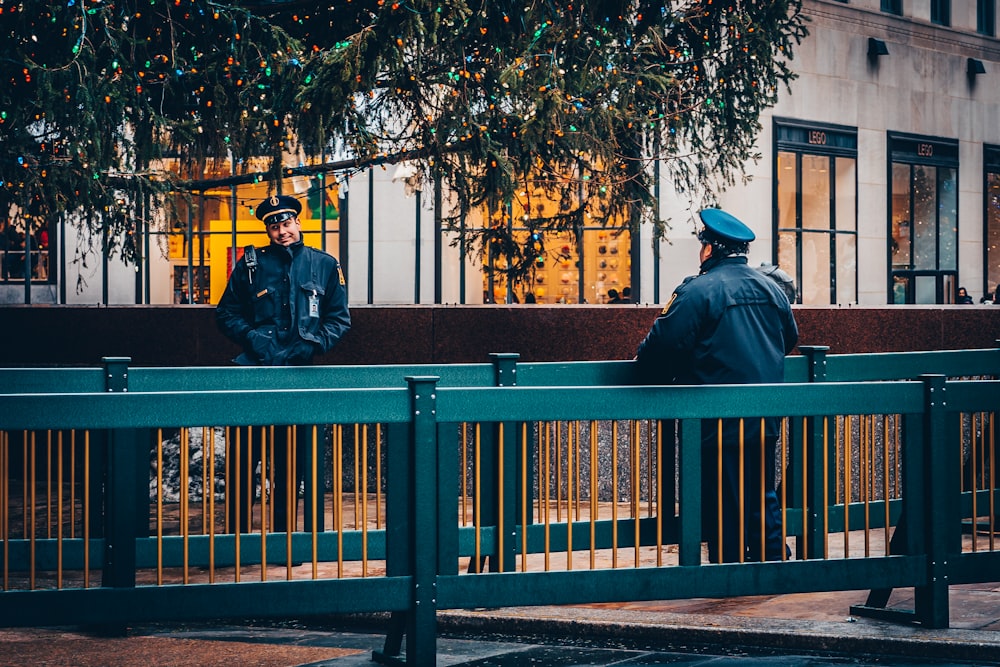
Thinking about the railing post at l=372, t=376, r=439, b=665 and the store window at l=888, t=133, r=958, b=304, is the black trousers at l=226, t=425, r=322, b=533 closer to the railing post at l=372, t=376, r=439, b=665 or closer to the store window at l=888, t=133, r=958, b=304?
the railing post at l=372, t=376, r=439, b=665

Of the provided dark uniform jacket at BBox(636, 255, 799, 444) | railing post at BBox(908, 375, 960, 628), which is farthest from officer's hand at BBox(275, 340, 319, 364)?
railing post at BBox(908, 375, 960, 628)

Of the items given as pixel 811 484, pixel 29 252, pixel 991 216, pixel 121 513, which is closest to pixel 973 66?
pixel 991 216

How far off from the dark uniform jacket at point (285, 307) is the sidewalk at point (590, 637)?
63.0 inches

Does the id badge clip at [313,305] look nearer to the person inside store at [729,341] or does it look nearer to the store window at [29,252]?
the person inside store at [729,341]

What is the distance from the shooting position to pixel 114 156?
35.8 feet

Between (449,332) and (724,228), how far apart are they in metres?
4.83

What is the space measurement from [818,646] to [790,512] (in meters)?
0.88

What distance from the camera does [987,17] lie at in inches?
1128

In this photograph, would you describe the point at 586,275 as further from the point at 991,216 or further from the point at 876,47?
the point at 991,216

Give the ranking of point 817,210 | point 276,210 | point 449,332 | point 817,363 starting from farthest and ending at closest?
point 817,210 < point 449,332 < point 276,210 < point 817,363

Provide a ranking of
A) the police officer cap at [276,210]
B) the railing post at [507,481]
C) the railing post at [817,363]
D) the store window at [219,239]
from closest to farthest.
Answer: the railing post at [507,481]
the railing post at [817,363]
the police officer cap at [276,210]
the store window at [219,239]

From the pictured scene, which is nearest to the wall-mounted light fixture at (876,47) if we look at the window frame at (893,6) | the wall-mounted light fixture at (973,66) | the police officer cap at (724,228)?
the window frame at (893,6)

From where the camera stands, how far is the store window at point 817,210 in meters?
23.3

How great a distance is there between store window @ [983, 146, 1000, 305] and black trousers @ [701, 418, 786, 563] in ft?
76.3
